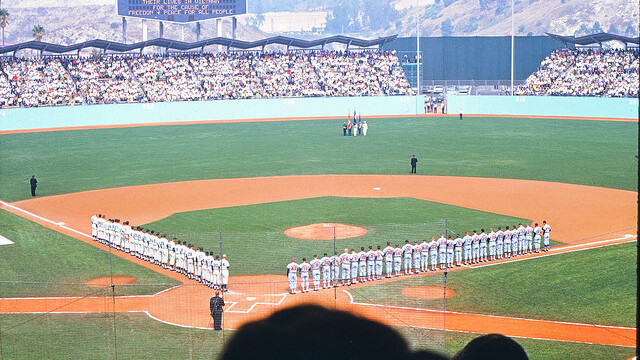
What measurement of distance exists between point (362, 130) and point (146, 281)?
42.4 meters

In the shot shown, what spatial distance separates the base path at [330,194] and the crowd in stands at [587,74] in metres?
39.4

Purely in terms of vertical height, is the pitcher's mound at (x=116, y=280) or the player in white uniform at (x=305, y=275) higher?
the player in white uniform at (x=305, y=275)

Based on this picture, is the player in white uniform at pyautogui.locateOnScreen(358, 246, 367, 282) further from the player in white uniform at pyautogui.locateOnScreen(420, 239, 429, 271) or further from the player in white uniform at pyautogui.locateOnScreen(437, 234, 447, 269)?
the player in white uniform at pyautogui.locateOnScreen(437, 234, 447, 269)

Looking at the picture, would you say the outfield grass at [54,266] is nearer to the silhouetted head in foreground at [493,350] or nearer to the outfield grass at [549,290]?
the outfield grass at [549,290]

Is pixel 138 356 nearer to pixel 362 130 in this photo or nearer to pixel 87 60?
pixel 362 130

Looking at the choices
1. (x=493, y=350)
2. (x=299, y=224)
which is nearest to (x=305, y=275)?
(x=299, y=224)

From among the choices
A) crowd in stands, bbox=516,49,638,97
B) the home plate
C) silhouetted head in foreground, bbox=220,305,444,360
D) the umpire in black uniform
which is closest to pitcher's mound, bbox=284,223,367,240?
the home plate

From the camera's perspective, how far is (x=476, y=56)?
311ft

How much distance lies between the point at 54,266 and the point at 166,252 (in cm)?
334

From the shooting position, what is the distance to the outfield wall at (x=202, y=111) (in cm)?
6469

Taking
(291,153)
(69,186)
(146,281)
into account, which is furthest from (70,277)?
(291,153)

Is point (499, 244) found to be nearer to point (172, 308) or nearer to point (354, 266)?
point (354, 266)

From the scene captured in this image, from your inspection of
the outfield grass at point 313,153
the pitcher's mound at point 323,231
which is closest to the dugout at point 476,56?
the outfield grass at point 313,153

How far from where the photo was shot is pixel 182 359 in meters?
13.4
